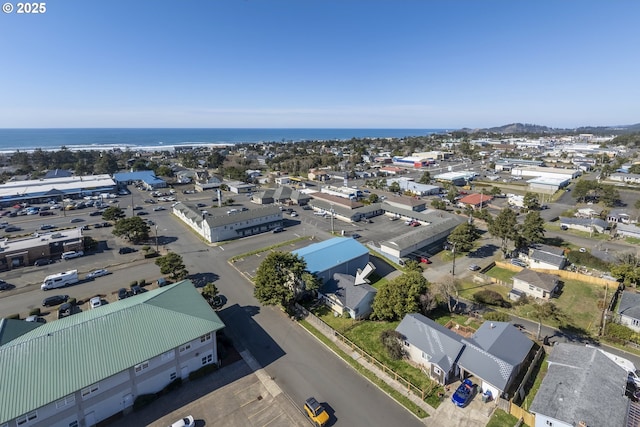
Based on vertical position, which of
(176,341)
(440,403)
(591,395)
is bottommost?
(440,403)

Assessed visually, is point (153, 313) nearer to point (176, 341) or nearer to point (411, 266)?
point (176, 341)

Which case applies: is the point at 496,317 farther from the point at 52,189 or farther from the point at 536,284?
the point at 52,189

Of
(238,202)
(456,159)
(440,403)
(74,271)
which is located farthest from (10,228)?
(456,159)

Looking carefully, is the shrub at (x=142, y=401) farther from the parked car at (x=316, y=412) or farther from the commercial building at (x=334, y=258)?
the commercial building at (x=334, y=258)

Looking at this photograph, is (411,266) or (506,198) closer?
(411,266)

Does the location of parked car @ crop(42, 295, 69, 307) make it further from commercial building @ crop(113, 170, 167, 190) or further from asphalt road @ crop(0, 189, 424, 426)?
commercial building @ crop(113, 170, 167, 190)

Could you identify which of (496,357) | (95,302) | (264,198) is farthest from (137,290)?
(264,198)
